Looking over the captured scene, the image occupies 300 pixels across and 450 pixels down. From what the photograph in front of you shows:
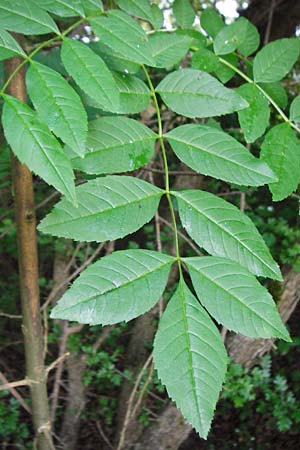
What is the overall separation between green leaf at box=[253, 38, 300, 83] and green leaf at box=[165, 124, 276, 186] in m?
0.27

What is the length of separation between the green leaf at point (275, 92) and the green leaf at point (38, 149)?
615mm

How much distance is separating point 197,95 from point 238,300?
1.33ft

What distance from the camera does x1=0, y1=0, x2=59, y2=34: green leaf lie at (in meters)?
0.78

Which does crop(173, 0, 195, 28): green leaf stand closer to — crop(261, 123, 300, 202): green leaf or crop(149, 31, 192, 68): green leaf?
crop(149, 31, 192, 68): green leaf

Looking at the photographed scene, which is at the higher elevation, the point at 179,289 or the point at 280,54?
the point at 280,54

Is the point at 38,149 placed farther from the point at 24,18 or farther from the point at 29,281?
the point at 29,281

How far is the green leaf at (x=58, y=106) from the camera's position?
71 centimetres

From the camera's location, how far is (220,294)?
0.76m

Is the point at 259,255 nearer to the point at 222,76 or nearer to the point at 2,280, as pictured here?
the point at 222,76

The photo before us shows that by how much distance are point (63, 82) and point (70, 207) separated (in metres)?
0.20

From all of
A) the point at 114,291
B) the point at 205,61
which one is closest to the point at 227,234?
the point at 114,291

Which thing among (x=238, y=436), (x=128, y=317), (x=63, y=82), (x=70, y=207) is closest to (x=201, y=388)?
(x=128, y=317)

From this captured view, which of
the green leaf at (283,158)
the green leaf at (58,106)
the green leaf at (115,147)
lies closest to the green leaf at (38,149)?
the green leaf at (58,106)

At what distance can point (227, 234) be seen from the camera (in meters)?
0.80
